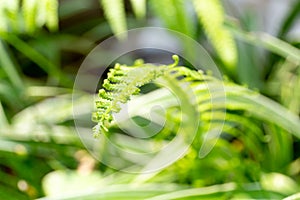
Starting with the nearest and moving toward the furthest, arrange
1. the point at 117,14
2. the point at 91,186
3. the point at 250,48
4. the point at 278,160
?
the point at 117,14 < the point at 91,186 < the point at 278,160 < the point at 250,48

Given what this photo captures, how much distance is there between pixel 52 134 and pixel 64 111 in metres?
0.08

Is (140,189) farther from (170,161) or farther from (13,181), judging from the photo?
(13,181)

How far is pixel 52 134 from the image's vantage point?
0.91 metres

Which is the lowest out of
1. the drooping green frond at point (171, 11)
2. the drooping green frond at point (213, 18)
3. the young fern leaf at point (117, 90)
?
the young fern leaf at point (117, 90)

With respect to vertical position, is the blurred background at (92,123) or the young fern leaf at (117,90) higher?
the blurred background at (92,123)

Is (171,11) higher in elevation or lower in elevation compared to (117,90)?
higher

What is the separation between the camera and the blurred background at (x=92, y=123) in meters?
0.68

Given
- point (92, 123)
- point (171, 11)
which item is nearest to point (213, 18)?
point (171, 11)

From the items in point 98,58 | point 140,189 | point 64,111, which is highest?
point 98,58

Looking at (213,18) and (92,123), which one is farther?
(92,123)

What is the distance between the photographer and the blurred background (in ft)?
2.23

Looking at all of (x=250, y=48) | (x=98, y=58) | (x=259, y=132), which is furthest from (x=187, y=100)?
(x=98, y=58)

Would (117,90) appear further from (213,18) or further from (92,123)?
(92,123)

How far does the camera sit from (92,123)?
→ 1.04 meters
